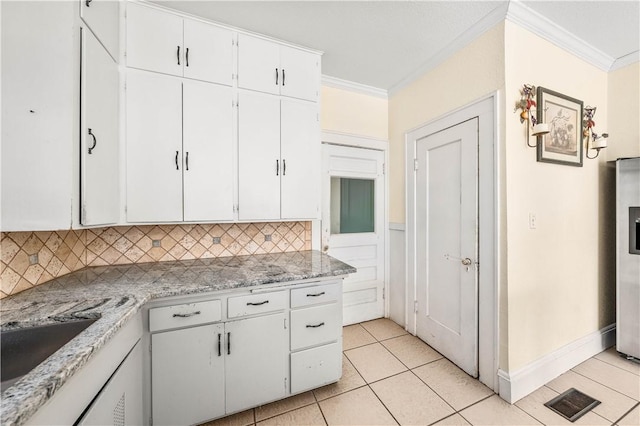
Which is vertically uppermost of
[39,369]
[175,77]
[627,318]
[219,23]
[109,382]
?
[219,23]

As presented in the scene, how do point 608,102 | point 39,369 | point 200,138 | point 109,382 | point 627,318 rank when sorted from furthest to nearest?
point 608,102
point 627,318
point 200,138
point 109,382
point 39,369

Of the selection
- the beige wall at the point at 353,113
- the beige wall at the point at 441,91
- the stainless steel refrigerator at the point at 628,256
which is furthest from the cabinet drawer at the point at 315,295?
the stainless steel refrigerator at the point at 628,256

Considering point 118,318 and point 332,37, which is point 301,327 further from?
point 332,37

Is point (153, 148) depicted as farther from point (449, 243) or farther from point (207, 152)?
point (449, 243)

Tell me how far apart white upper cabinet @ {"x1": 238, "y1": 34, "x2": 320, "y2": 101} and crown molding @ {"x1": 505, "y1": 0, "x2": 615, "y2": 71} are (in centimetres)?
145

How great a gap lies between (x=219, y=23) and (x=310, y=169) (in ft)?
4.18

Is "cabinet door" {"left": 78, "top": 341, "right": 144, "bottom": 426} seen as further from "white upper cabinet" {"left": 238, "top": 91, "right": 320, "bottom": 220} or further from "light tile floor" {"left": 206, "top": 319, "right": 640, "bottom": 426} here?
"white upper cabinet" {"left": 238, "top": 91, "right": 320, "bottom": 220}

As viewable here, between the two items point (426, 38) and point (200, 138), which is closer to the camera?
point (200, 138)

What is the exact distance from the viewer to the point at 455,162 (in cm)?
213

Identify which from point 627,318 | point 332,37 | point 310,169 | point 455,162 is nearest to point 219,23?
point 332,37

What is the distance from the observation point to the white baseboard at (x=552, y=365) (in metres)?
1.73

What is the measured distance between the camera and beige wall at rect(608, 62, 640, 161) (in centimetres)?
223

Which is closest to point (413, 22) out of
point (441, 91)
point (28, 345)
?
point (441, 91)

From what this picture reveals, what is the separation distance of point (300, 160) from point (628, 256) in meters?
2.93
